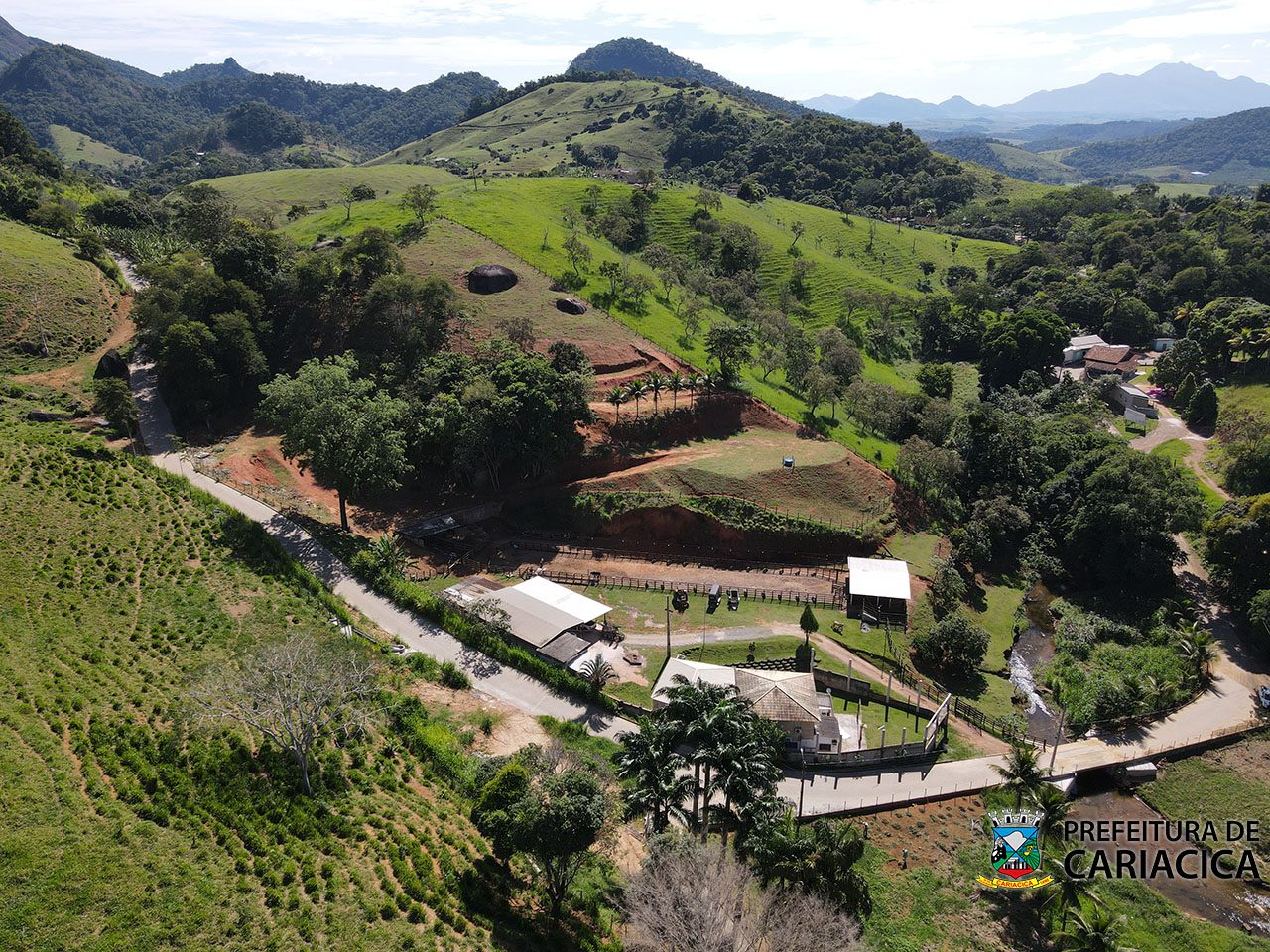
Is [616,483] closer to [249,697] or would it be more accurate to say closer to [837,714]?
[837,714]

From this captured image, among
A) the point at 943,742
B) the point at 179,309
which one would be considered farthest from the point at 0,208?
the point at 943,742

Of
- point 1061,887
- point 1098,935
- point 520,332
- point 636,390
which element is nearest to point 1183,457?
point 636,390

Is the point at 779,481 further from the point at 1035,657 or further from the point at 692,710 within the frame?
the point at 692,710

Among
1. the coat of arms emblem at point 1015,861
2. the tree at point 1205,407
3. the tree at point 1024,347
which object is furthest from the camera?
the tree at point 1024,347

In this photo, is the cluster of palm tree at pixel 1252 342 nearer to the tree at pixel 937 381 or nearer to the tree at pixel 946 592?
the tree at pixel 937 381

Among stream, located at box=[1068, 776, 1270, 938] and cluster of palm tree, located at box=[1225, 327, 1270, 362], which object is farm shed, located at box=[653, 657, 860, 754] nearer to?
stream, located at box=[1068, 776, 1270, 938]

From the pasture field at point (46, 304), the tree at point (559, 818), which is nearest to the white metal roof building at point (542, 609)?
the tree at point (559, 818)
